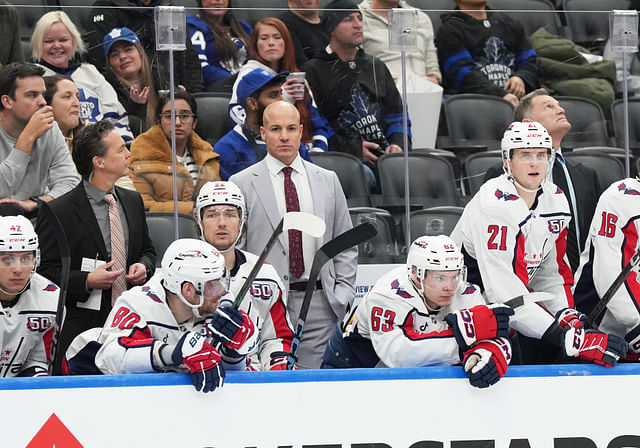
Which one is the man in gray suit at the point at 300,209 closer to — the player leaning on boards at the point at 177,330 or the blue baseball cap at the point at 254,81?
the blue baseball cap at the point at 254,81

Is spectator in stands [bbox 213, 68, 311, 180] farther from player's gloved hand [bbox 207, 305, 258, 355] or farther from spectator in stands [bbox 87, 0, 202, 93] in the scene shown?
player's gloved hand [bbox 207, 305, 258, 355]

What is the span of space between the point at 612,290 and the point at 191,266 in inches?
55.6

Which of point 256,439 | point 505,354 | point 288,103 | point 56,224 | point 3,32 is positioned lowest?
point 256,439

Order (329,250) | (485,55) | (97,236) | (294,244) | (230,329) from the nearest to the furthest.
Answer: (230,329)
(329,250)
(97,236)
(294,244)
(485,55)

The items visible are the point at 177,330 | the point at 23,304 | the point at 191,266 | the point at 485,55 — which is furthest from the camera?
the point at 485,55

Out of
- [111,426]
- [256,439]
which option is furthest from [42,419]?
[256,439]

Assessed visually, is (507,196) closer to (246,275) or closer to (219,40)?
(246,275)

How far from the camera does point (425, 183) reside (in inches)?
189

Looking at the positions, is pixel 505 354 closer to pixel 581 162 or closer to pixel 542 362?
pixel 542 362

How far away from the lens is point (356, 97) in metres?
4.81

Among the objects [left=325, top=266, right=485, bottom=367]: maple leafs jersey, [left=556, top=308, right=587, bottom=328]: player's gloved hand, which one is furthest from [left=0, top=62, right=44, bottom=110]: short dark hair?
[left=556, top=308, right=587, bottom=328]: player's gloved hand

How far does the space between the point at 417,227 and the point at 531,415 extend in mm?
1424

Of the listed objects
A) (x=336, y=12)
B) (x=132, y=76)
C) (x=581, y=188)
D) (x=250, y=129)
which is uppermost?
(x=336, y=12)

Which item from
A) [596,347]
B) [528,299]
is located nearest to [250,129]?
[528,299]
